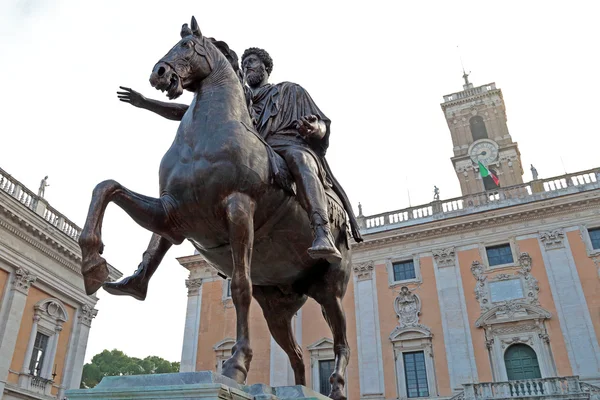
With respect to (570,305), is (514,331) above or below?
below

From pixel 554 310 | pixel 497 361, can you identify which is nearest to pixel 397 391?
pixel 497 361

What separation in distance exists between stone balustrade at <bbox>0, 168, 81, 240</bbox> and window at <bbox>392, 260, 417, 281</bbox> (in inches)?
629

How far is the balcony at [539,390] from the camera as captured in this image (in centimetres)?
1939

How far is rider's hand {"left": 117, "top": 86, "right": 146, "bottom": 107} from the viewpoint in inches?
167

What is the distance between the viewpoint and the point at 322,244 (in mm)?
3377

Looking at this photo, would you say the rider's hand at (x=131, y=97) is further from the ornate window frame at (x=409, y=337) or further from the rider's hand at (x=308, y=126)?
the ornate window frame at (x=409, y=337)

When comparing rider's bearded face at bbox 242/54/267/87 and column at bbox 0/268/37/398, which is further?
column at bbox 0/268/37/398

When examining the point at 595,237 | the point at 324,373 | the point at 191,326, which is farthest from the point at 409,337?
the point at 191,326

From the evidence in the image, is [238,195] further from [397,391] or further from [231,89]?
[397,391]

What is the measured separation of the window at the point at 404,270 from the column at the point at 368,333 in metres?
1.22

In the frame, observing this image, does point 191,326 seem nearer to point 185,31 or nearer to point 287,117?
point 287,117

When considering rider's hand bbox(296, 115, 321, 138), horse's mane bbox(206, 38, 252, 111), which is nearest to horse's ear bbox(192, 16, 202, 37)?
horse's mane bbox(206, 38, 252, 111)

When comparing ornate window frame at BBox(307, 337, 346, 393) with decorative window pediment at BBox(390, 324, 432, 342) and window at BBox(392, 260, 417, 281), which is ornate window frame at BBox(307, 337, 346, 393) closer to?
decorative window pediment at BBox(390, 324, 432, 342)

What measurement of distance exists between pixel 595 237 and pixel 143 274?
2551cm
